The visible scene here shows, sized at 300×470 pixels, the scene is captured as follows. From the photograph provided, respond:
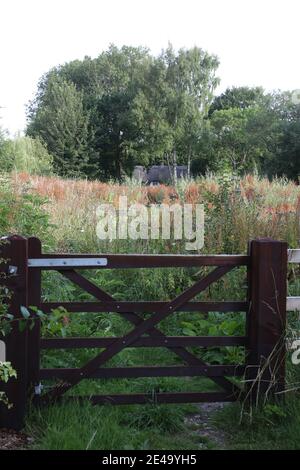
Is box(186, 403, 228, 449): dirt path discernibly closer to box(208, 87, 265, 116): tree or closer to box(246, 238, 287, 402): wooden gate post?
box(246, 238, 287, 402): wooden gate post

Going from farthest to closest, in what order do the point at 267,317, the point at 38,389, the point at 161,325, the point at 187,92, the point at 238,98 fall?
the point at 238,98, the point at 187,92, the point at 161,325, the point at 267,317, the point at 38,389

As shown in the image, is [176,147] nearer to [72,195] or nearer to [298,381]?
[72,195]

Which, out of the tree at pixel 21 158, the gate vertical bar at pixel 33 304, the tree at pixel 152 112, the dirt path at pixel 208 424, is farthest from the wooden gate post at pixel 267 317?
the tree at pixel 152 112

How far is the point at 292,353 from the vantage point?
3.83m

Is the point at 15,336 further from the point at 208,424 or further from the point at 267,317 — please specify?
the point at 267,317

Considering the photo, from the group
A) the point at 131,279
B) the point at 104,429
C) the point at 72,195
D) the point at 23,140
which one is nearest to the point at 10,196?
the point at 131,279

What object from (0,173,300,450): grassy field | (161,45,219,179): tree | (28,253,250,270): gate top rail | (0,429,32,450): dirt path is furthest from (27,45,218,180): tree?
(0,429,32,450): dirt path

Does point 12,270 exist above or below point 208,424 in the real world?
above

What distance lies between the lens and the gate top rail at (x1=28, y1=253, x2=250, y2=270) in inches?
130

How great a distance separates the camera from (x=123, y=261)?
337 cm

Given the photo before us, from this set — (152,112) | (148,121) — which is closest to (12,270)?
(152,112)

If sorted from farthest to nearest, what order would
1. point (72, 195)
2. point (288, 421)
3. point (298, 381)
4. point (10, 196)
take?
point (72, 195), point (10, 196), point (298, 381), point (288, 421)

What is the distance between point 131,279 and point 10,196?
1774mm

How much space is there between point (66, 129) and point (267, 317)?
3665 centimetres
